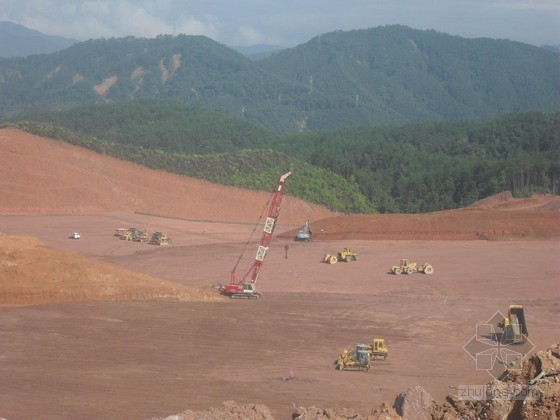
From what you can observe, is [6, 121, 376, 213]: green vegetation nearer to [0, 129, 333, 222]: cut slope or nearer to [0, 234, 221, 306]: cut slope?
[0, 129, 333, 222]: cut slope

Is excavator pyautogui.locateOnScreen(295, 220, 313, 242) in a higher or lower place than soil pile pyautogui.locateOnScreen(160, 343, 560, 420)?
higher

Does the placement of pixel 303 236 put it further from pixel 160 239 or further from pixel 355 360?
pixel 355 360

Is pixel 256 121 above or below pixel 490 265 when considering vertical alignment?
above

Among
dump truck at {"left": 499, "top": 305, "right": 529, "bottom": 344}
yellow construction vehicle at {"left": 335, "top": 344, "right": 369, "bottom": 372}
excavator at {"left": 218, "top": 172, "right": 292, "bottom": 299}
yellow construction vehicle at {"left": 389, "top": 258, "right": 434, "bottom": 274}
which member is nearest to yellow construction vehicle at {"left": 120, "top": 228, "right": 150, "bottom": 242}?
excavator at {"left": 218, "top": 172, "right": 292, "bottom": 299}

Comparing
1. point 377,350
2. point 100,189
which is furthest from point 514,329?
point 100,189

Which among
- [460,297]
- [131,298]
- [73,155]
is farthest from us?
[73,155]

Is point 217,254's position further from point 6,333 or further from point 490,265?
point 6,333

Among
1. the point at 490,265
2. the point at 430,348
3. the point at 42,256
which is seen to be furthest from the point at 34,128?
the point at 430,348
